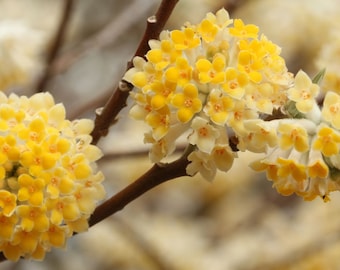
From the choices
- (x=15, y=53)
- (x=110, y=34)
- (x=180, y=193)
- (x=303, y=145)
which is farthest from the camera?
(x=180, y=193)

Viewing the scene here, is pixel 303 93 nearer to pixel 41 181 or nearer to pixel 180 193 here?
pixel 41 181

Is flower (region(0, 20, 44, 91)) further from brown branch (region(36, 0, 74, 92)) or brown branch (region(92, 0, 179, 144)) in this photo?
brown branch (region(92, 0, 179, 144))

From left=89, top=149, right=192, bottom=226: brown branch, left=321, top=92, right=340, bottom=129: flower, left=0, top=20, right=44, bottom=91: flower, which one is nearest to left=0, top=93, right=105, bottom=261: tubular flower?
left=89, top=149, right=192, bottom=226: brown branch

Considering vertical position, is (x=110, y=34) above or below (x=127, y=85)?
above

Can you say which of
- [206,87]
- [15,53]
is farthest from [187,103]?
[15,53]

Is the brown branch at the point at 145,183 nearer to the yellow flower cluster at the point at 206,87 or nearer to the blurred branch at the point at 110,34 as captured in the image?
the yellow flower cluster at the point at 206,87

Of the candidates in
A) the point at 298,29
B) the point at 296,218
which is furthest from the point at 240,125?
the point at 296,218

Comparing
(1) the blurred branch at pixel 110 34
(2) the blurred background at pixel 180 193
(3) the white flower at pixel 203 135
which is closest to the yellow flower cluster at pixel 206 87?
(3) the white flower at pixel 203 135
